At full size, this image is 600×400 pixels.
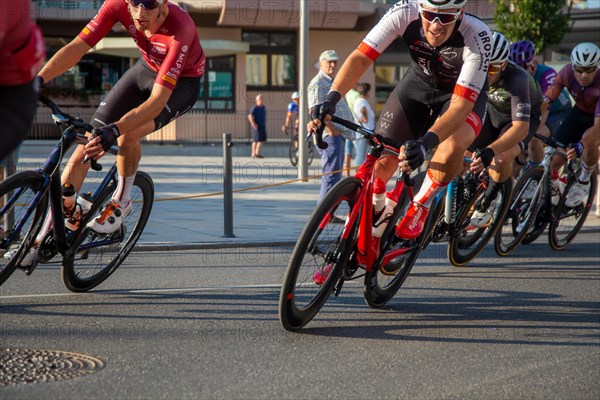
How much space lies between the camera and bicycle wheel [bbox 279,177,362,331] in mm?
5215

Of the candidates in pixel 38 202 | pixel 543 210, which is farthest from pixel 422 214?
pixel 543 210

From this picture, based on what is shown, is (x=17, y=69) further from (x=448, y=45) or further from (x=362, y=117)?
(x=362, y=117)

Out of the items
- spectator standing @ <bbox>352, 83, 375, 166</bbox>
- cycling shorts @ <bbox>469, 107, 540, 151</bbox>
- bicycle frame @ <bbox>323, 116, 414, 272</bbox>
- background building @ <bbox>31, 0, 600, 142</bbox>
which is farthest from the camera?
background building @ <bbox>31, 0, 600, 142</bbox>

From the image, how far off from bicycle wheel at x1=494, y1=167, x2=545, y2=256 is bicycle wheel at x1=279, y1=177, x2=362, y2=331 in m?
3.96

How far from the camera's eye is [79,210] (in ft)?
20.0

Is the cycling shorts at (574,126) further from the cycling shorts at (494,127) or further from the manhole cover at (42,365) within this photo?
the manhole cover at (42,365)

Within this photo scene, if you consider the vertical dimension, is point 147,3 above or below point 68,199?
above

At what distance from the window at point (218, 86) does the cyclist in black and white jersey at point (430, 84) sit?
29622 millimetres

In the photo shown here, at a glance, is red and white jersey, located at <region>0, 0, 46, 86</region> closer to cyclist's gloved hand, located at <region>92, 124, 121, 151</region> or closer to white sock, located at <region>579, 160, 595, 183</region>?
cyclist's gloved hand, located at <region>92, 124, 121, 151</region>

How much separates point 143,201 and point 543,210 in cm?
450

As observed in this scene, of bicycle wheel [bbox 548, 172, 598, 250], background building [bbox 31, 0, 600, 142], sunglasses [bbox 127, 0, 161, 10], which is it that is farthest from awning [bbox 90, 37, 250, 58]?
sunglasses [bbox 127, 0, 161, 10]

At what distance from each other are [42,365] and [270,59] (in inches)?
1345

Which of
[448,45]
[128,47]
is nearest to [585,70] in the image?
[448,45]

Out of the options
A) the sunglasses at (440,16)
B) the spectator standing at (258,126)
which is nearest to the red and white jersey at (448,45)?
the sunglasses at (440,16)
